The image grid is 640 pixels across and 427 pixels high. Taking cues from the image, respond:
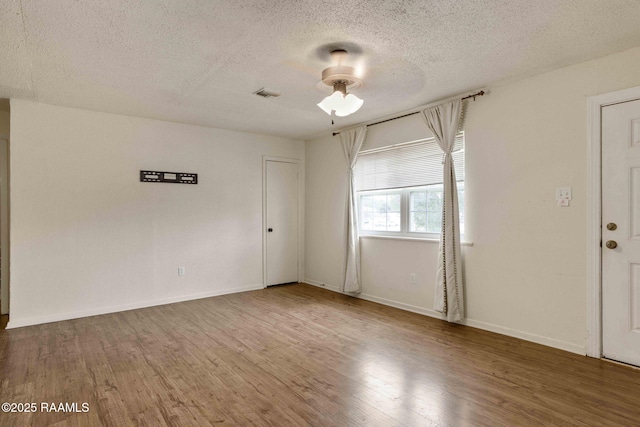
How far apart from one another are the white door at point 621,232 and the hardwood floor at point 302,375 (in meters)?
0.26

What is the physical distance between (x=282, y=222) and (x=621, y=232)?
4471mm

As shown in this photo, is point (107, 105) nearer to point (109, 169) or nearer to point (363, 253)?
point (109, 169)

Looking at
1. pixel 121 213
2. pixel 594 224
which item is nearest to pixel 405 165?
pixel 594 224

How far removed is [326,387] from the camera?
250 cm

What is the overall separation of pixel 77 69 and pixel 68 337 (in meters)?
2.59

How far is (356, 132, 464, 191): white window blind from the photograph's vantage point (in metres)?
4.14

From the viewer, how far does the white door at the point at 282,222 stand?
19.5ft

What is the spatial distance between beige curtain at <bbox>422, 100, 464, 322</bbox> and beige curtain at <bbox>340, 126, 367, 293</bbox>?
1364 millimetres

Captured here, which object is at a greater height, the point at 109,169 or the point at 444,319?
the point at 109,169

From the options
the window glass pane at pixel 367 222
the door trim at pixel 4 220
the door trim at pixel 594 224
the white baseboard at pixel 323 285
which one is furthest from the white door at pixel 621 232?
the door trim at pixel 4 220

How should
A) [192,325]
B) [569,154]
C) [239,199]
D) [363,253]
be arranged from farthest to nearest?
[239,199] < [363,253] < [192,325] < [569,154]

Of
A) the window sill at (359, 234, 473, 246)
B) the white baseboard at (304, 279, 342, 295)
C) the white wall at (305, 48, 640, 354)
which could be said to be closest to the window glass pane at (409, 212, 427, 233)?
the window sill at (359, 234, 473, 246)

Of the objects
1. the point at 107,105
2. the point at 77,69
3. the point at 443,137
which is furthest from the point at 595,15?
the point at 107,105

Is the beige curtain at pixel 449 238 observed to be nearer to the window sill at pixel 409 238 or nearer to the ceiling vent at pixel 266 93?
the window sill at pixel 409 238
